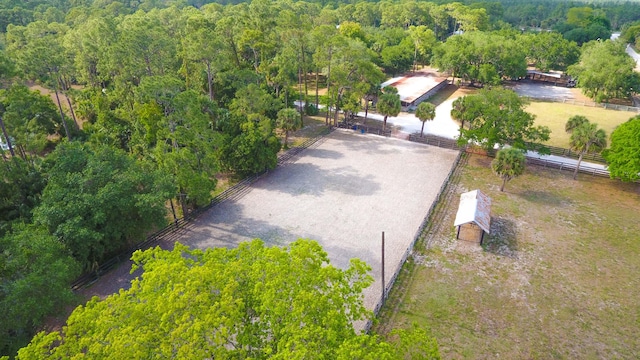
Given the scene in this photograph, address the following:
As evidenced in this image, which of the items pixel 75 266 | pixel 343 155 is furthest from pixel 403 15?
pixel 75 266

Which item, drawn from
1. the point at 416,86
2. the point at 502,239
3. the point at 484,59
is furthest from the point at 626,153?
the point at 484,59

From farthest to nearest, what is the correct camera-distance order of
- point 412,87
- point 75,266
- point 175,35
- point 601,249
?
point 412,87 → point 175,35 → point 601,249 → point 75,266

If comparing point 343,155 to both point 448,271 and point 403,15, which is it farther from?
point 403,15

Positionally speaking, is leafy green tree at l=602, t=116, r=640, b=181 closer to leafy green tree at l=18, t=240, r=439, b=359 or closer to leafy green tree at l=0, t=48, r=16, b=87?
leafy green tree at l=18, t=240, r=439, b=359

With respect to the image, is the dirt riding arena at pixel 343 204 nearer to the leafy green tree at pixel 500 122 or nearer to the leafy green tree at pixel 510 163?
the leafy green tree at pixel 500 122

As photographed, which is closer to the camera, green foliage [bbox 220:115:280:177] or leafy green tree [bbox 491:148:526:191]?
leafy green tree [bbox 491:148:526:191]

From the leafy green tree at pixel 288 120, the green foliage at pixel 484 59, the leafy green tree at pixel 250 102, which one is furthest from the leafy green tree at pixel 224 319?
the green foliage at pixel 484 59

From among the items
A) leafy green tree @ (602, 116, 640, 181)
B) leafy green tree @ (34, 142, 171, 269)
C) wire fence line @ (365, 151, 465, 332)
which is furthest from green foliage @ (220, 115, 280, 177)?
leafy green tree @ (602, 116, 640, 181)

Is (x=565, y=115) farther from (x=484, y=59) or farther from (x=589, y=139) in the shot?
(x=589, y=139)
